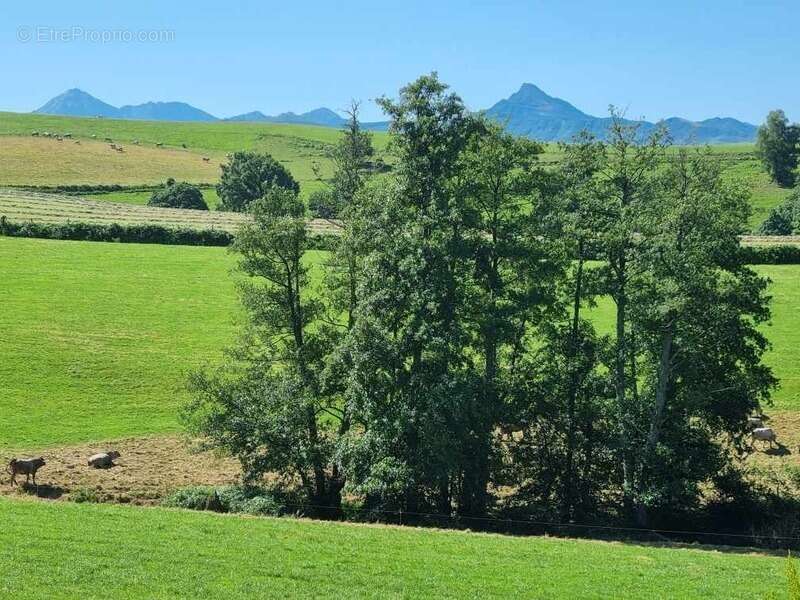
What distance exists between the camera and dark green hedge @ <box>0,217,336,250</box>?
80.5m

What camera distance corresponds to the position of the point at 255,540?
78.9 ft

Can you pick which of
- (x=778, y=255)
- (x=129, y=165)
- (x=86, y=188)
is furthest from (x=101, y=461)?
(x=129, y=165)

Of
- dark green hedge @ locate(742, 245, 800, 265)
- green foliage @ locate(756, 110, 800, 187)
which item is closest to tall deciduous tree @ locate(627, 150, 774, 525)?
dark green hedge @ locate(742, 245, 800, 265)

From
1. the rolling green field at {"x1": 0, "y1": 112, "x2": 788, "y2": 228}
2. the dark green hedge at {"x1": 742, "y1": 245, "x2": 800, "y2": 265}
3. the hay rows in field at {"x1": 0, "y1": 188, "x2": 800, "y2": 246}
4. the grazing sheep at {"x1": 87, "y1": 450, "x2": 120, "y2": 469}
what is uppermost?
the rolling green field at {"x1": 0, "y1": 112, "x2": 788, "y2": 228}

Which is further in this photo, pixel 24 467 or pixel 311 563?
pixel 24 467

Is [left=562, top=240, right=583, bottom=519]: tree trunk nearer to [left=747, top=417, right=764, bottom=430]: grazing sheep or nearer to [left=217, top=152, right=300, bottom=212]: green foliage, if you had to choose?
[left=747, top=417, right=764, bottom=430]: grazing sheep

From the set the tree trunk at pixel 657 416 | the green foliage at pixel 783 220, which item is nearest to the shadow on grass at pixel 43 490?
the tree trunk at pixel 657 416

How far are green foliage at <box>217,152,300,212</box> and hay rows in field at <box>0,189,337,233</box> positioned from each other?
18.9 m

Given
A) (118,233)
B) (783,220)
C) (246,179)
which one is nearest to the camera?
(118,233)

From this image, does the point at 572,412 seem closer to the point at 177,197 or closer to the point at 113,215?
the point at 113,215

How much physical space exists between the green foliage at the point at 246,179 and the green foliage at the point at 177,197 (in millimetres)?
4672

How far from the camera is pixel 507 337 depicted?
3156 centimetres

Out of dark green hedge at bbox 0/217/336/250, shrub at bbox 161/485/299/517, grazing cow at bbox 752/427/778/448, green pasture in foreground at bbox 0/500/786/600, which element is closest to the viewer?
green pasture in foreground at bbox 0/500/786/600

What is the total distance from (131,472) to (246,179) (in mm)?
95086
